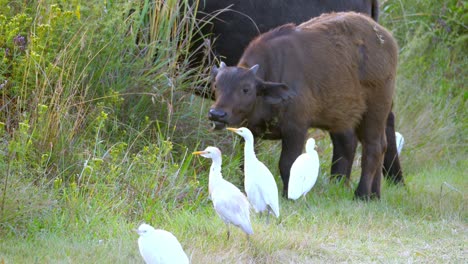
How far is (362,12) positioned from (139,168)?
132 inches

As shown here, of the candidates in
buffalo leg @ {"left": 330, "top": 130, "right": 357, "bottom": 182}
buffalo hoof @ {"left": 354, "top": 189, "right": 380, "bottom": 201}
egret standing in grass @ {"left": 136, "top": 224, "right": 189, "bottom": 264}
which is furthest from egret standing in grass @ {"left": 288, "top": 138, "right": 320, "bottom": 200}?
egret standing in grass @ {"left": 136, "top": 224, "right": 189, "bottom": 264}

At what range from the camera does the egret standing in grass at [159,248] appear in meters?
5.64

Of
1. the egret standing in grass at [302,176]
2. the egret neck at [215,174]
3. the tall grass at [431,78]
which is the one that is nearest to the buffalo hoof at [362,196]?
the egret standing in grass at [302,176]

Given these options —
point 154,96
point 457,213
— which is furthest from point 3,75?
point 457,213

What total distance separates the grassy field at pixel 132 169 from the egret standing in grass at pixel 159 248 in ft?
1.75

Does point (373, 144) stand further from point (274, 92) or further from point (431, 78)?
point (431, 78)

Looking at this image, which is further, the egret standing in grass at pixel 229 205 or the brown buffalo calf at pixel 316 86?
the brown buffalo calf at pixel 316 86

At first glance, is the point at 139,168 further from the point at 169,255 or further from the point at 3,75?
the point at 169,255

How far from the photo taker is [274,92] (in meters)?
8.55

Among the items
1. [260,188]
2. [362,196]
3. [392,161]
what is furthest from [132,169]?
[392,161]

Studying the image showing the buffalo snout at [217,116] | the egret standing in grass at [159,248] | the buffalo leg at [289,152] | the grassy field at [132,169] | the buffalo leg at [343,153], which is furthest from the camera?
the buffalo leg at [343,153]

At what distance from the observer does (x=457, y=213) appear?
8.61 meters

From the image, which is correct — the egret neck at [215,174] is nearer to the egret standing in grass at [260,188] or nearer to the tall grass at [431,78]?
the egret standing in grass at [260,188]

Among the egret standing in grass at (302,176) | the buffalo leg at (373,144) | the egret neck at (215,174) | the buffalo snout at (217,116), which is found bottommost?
the buffalo leg at (373,144)
